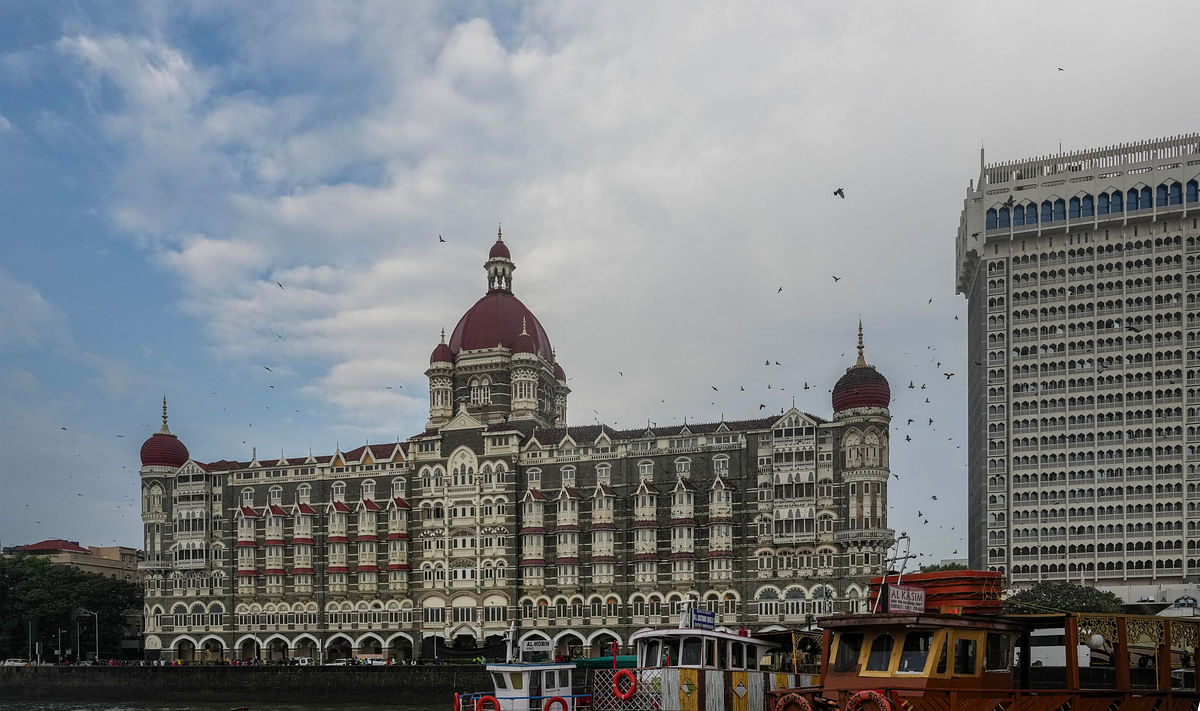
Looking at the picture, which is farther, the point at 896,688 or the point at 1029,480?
the point at 1029,480

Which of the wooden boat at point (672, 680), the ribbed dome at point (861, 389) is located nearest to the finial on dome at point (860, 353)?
the ribbed dome at point (861, 389)

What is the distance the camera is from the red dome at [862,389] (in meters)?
95.6

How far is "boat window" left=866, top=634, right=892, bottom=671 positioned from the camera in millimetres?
29203

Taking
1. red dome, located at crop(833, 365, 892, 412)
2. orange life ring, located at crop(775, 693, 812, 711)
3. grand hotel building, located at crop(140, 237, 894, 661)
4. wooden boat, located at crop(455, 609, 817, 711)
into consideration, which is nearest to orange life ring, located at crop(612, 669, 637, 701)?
wooden boat, located at crop(455, 609, 817, 711)

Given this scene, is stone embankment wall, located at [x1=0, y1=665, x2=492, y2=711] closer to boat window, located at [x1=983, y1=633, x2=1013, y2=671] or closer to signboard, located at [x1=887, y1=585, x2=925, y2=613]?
signboard, located at [x1=887, y1=585, x2=925, y2=613]

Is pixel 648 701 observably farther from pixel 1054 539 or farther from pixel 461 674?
pixel 1054 539

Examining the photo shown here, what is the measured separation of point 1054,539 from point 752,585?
1658 inches

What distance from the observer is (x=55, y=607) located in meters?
123

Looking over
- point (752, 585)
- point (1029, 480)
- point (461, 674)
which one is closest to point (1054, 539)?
point (1029, 480)

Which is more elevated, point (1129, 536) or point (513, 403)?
point (513, 403)

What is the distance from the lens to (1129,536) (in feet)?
391

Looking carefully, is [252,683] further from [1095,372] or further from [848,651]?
[1095,372]

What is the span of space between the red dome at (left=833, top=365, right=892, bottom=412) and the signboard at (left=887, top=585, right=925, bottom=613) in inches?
2592

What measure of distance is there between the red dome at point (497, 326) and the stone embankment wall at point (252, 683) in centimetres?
3423
